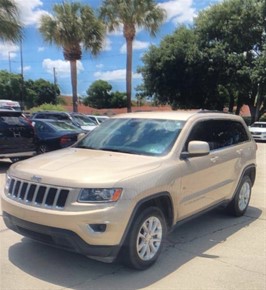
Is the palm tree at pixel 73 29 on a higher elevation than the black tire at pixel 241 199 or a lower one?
higher

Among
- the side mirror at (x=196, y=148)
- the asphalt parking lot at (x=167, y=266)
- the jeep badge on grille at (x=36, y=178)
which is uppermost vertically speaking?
the side mirror at (x=196, y=148)

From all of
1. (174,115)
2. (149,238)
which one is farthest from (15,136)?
(149,238)

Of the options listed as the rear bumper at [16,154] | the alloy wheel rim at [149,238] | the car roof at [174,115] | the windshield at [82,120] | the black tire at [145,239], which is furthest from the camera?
the windshield at [82,120]

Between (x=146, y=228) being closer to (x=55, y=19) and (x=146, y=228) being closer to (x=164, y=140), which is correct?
(x=164, y=140)

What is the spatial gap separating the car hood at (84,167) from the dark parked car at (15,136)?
6282 mm

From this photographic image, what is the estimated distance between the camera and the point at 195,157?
5.29m

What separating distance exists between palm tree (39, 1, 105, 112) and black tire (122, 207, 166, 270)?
2420cm

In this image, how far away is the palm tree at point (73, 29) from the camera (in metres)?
27.0

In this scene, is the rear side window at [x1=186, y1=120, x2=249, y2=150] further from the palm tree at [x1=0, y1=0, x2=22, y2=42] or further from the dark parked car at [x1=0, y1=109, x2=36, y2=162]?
the palm tree at [x1=0, y1=0, x2=22, y2=42]

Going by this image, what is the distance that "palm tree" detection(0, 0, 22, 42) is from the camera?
1702 centimetres

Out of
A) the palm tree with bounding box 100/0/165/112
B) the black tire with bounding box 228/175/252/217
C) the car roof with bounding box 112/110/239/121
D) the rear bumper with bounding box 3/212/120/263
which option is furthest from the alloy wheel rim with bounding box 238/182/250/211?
the palm tree with bounding box 100/0/165/112

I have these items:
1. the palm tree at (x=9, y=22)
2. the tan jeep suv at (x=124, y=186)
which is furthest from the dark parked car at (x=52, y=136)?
the tan jeep suv at (x=124, y=186)

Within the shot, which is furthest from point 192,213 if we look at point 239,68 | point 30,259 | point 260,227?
point 239,68

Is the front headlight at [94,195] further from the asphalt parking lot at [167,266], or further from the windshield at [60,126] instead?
the windshield at [60,126]
